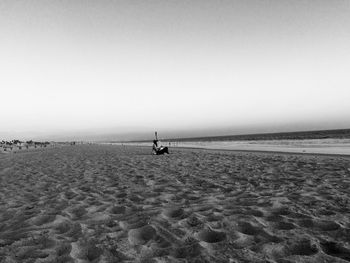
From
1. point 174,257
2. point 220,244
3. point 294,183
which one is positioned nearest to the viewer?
point 174,257

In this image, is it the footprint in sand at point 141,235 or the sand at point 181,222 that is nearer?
the sand at point 181,222

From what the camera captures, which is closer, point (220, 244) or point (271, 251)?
point (271, 251)

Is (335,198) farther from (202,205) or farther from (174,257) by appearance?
(174,257)

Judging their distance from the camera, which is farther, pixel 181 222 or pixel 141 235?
pixel 181 222

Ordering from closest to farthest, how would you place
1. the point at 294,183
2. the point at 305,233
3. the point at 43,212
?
the point at 305,233
the point at 43,212
the point at 294,183

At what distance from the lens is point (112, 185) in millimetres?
8914

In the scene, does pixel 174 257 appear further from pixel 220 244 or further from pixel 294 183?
pixel 294 183

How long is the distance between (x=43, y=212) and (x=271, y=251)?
4677 millimetres

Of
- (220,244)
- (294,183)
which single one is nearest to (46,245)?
(220,244)

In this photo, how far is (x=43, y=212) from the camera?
590 cm

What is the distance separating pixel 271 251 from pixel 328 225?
146 centimetres

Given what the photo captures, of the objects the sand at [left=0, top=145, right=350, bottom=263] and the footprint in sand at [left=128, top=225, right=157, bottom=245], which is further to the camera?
the footprint in sand at [left=128, top=225, right=157, bottom=245]

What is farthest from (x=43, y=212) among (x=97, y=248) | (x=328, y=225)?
(x=328, y=225)

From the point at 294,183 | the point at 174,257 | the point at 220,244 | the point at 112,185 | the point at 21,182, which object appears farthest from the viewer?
the point at 21,182
